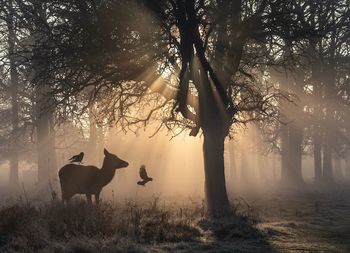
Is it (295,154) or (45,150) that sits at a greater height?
(45,150)

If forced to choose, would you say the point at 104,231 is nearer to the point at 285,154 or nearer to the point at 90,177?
the point at 90,177

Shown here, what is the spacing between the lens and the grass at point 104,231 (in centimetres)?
888

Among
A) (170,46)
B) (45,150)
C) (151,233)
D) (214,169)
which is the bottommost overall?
(151,233)

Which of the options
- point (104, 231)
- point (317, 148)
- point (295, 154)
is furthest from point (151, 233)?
point (317, 148)

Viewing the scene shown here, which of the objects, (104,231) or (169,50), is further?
(169,50)

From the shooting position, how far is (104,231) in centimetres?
1013

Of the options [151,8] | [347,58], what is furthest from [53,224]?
[347,58]

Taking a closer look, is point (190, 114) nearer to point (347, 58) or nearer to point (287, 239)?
point (287, 239)

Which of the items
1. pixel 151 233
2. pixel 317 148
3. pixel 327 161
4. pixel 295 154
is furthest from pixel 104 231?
pixel 327 161

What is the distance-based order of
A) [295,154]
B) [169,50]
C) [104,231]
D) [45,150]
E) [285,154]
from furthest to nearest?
[285,154] < [295,154] < [45,150] < [169,50] < [104,231]

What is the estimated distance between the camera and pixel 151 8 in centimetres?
1377

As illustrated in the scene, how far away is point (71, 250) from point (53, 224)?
8.52 ft

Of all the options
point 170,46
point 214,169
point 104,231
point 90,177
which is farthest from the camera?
point 214,169

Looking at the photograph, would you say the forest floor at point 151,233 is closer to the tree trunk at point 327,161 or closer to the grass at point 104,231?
the grass at point 104,231
